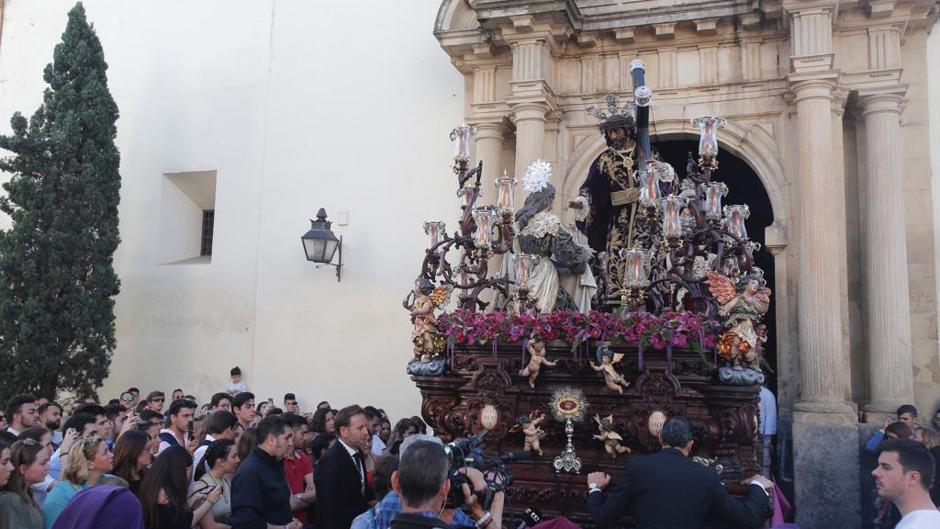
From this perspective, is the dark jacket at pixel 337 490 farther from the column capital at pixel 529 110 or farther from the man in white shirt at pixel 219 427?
the column capital at pixel 529 110

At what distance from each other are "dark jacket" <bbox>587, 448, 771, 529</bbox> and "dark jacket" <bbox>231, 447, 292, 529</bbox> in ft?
6.08

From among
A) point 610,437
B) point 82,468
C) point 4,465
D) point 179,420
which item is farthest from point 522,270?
point 4,465

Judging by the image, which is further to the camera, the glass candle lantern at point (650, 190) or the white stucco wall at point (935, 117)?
the white stucco wall at point (935, 117)

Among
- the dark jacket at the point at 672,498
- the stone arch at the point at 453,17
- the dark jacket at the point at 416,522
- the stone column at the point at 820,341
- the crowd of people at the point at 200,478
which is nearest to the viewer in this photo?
the dark jacket at the point at 416,522

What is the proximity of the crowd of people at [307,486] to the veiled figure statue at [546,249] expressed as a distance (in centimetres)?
222

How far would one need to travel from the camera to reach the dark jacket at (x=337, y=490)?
5.21m

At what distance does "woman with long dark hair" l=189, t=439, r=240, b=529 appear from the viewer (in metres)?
5.29

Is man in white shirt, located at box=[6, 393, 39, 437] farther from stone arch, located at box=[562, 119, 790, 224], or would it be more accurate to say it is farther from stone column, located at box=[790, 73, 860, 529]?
stone column, located at box=[790, 73, 860, 529]

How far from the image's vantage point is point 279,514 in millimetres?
5035

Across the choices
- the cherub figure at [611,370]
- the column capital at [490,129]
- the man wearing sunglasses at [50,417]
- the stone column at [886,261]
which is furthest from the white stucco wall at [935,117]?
the man wearing sunglasses at [50,417]

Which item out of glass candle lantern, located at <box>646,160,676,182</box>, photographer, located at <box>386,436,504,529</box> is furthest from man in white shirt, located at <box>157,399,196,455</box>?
glass candle lantern, located at <box>646,160,676,182</box>

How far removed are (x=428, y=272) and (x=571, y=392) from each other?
1899mm

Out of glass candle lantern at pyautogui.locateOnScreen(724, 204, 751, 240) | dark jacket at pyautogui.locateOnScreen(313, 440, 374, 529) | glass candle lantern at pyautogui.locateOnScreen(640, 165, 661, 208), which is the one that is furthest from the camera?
glass candle lantern at pyautogui.locateOnScreen(724, 204, 751, 240)

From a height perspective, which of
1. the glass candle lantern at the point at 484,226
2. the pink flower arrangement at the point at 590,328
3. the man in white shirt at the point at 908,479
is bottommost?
the man in white shirt at the point at 908,479
